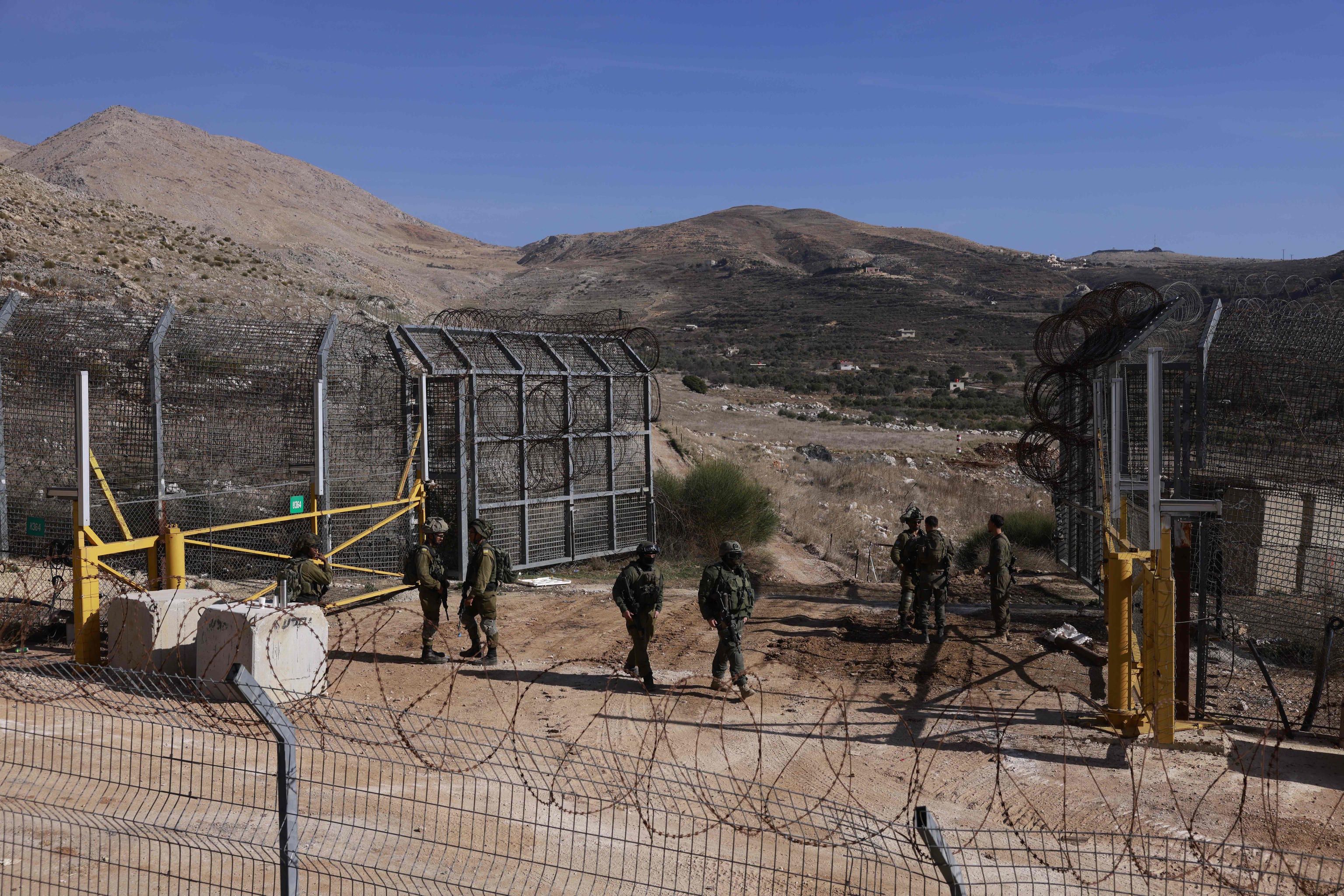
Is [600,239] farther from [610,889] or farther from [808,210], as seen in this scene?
[610,889]

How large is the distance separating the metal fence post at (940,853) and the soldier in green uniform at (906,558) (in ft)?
24.2

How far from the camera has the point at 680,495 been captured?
17.2 metres

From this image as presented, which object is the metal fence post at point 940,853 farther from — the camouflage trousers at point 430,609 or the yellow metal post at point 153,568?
the yellow metal post at point 153,568

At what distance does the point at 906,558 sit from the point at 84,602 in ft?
23.4

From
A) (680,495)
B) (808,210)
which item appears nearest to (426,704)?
(680,495)

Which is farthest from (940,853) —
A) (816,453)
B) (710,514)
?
(816,453)

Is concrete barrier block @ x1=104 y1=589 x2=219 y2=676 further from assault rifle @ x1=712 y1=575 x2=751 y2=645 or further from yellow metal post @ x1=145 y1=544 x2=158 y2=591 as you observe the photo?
assault rifle @ x1=712 y1=575 x2=751 y2=645

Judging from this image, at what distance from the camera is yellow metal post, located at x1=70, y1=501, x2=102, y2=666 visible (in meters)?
7.81

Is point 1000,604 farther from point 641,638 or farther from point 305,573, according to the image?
point 305,573

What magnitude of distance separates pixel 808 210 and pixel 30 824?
408ft

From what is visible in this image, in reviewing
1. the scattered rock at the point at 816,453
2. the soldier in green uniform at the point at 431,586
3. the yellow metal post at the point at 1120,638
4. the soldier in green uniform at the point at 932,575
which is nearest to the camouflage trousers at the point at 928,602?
the soldier in green uniform at the point at 932,575

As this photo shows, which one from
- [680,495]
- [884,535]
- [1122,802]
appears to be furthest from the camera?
[884,535]

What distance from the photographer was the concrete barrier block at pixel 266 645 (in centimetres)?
754

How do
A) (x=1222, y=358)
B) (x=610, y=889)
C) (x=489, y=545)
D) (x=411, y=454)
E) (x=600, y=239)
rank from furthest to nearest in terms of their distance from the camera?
(x=600, y=239)
(x=411, y=454)
(x=1222, y=358)
(x=489, y=545)
(x=610, y=889)
